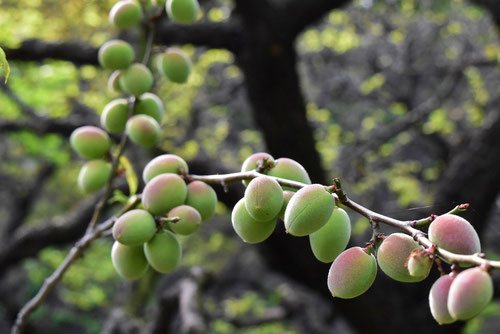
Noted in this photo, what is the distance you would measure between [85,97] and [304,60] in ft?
6.92

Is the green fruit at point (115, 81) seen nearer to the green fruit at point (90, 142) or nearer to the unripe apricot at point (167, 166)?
the green fruit at point (90, 142)

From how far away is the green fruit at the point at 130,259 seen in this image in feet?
2.84

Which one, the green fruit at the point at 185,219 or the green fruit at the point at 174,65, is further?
the green fruit at the point at 174,65

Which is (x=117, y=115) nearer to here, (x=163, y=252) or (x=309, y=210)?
(x=163, y=252)

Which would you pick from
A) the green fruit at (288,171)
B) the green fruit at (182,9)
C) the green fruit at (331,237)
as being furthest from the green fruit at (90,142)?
the green fruit at (331,237)

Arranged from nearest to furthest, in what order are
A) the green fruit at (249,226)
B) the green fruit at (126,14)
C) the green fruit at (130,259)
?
the green fruit at (249,226) → the green fruit at (130,259) → the green fruit at (126,14)

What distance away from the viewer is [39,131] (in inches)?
140

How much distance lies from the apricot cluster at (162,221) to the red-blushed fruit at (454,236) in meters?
0.32

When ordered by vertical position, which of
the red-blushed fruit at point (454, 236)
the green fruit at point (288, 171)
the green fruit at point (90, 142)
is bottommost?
the green fruit at point (90, 142)

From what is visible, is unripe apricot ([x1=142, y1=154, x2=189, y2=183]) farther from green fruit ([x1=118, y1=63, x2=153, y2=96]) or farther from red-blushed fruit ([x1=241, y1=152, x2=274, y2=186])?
green fruit ([x1=118, y1=63, x2=153, y2=96])

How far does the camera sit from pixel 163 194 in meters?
0.81

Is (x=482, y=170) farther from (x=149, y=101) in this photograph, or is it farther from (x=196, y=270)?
(x=149, y=101)

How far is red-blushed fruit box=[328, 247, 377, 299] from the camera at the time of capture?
0.63 meters

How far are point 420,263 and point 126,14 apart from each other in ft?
2.56
